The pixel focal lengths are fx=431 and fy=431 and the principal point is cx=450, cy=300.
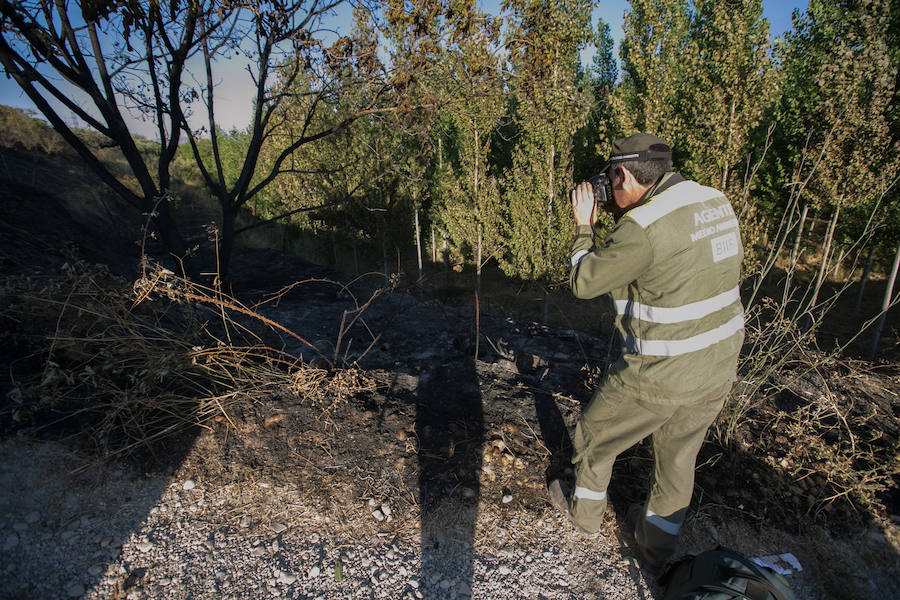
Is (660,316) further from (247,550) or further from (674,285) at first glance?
(247,550)

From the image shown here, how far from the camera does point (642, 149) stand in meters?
1.93

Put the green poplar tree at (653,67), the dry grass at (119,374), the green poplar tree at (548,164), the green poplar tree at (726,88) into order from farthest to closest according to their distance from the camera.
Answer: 1. the green poplar tree at (653,67)
2. the green poplar tree at (548,164)
3. the green poplar tree at (726,88)
4. the dry grass at (119,374)

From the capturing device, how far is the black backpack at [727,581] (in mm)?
1546

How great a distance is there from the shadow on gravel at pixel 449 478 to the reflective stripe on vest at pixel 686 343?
1.29 m

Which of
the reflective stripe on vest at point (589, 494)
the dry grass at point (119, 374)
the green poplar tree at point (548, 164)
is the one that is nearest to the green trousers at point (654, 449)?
the reflective stripe on vest at point (589, 494)

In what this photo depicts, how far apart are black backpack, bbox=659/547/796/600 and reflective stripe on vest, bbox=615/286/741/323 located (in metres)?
0.93

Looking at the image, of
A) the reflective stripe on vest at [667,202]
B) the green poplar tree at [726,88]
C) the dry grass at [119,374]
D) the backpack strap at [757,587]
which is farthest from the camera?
the green poplar tree at [726,88]

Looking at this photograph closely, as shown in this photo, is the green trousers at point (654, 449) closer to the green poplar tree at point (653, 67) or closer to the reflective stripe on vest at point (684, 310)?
the reflective stripe on vest at point (684, 310)

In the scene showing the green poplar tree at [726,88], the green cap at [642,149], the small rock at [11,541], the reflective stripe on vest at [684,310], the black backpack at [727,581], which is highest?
the green poplar tree at [726,88]

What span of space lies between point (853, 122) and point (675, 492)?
9.08 m

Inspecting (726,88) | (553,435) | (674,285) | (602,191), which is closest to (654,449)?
(674,285)

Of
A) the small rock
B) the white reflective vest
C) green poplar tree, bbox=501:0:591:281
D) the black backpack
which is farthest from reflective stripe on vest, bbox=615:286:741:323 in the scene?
green poplar tree, bbox=501:0:591:281

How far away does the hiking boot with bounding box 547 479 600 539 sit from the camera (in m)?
2.34

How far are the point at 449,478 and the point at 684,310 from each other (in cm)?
161
